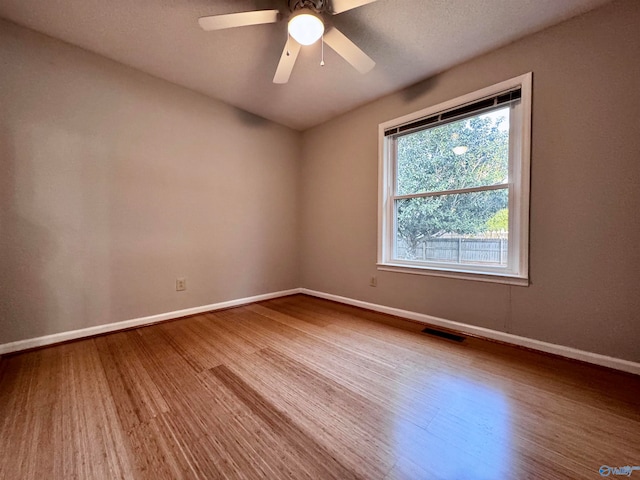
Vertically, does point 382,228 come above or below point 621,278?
above

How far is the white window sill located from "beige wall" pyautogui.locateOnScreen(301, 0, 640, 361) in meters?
0.05

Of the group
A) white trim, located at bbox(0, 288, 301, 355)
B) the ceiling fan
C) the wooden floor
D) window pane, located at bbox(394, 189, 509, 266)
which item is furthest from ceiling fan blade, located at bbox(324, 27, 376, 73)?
white trim, located at bbox(0, 288, 301, 355)

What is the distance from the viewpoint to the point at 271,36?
1886 mm

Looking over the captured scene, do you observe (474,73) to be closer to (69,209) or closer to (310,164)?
(310,164)

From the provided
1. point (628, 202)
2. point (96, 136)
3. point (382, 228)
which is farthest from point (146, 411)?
point (628, 202)

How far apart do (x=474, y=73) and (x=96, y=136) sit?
3.26m

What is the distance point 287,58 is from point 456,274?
2206mm

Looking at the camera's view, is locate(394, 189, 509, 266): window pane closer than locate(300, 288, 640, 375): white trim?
No

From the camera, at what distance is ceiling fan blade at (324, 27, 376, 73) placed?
1605mm

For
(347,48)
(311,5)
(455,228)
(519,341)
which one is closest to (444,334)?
(519,341)

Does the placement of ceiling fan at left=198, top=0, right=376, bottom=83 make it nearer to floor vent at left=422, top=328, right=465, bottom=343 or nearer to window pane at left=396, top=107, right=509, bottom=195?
window pane at left=396, top=107, right=509, bottom=195

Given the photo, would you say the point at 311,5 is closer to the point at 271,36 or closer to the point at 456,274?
the point at 271,36

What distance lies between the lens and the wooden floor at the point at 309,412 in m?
0.94

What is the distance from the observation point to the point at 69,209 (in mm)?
2000
